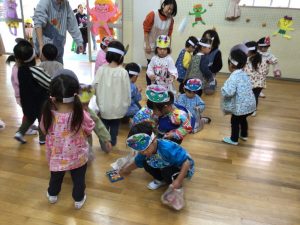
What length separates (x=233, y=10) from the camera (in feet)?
17.1

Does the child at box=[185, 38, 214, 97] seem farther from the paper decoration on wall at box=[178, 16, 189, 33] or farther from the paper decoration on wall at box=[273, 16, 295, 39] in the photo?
the paper decoration on wall at box=[273, 16, 295, 39]

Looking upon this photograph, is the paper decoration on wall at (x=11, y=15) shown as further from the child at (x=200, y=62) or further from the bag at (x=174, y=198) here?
the bag at (x=174, y=198)

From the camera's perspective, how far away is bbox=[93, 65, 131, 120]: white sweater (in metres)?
2.40

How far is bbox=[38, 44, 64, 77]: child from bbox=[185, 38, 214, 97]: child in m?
1.89

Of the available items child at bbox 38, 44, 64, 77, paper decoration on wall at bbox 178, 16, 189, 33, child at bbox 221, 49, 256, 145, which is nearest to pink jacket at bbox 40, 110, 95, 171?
child at bbox 38, 44, 64, 77

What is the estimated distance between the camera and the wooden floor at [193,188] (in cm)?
187

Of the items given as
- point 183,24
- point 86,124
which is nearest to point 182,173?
point 86,124

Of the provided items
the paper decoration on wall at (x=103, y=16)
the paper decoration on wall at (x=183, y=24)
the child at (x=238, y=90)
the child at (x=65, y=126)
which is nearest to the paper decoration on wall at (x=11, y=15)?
the paper decoration on wall at (x=103, y=16)

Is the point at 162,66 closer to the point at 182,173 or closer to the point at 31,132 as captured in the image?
the point at 31,132

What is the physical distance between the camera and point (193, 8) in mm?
5426

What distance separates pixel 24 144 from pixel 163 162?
149 cm

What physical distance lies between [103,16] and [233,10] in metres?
2.57

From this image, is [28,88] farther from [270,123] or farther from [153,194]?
[270,123]

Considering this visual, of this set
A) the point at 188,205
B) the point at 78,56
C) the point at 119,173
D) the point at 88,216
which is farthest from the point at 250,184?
the point at 78,56
